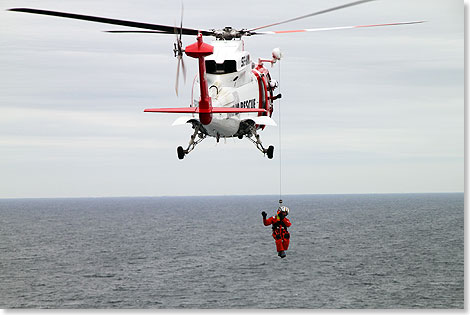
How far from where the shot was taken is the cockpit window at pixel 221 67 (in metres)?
29.6

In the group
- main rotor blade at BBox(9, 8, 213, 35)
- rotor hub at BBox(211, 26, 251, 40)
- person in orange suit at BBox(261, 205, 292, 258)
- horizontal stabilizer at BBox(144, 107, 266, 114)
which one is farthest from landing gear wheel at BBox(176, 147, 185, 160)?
rotor hub at BBox(211, 26, 251, 40)

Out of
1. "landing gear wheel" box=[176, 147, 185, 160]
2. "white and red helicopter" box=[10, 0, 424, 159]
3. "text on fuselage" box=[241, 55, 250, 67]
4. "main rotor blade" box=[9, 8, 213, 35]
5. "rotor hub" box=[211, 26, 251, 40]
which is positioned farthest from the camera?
"rotor hub" box=[211, 26, 251, 40]

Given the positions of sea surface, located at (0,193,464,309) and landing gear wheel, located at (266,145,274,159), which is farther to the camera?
sea surface, located at (0,193,464,309)

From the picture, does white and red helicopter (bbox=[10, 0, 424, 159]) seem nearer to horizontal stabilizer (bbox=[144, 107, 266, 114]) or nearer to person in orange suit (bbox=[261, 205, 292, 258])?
horizontal stabilizer (bbox=[144, 107, 266, 114])

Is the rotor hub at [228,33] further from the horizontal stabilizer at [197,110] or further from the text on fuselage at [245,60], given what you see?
the horizontal stabilizer at [197,110]

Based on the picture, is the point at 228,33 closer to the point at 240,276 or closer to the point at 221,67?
the point at 221,67

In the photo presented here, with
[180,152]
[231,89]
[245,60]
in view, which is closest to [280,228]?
[180,152]

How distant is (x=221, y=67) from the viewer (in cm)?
2962

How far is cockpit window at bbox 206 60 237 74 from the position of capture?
97.0ft

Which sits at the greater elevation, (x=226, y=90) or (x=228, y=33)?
(x=228, y=33)

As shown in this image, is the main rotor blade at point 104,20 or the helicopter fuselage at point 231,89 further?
the helicopter fuselage at point 231,89

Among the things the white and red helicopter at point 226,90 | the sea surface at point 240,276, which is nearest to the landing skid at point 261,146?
the white and red helicopter at point 226,90

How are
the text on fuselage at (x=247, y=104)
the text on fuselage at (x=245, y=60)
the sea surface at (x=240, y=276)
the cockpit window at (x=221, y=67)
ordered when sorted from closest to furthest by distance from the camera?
the cockpit window at (x=221, y=67) < the text on fuselage at (x=247, y=104) < the text on fuselage at (x=245, y=60) < the sea surface at (x=240, y=276)

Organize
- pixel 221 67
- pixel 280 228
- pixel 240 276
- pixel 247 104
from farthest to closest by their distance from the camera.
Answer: pixel 240 276, pixel 247 104, pixel 221 67, pixel 280 228
